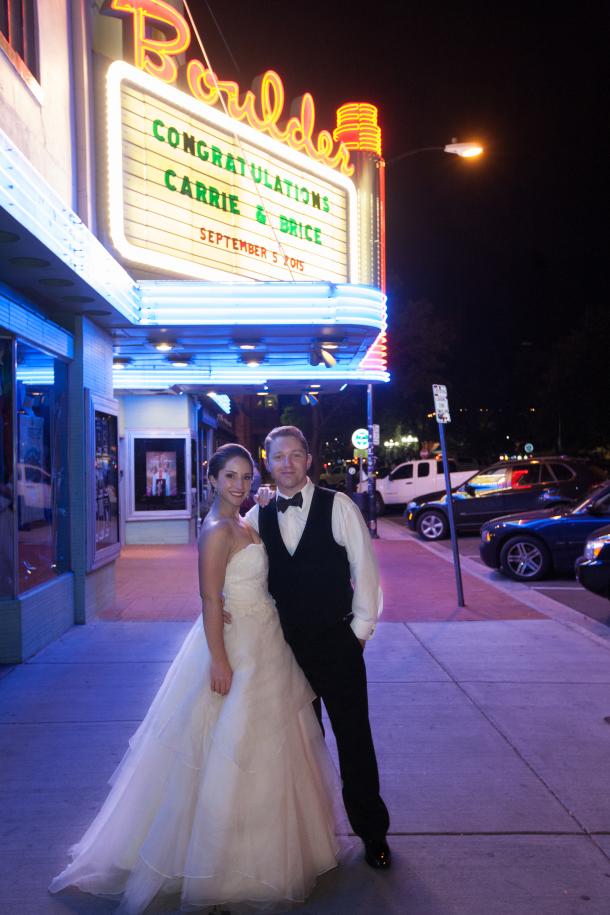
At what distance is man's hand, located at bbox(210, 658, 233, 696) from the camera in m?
3.18

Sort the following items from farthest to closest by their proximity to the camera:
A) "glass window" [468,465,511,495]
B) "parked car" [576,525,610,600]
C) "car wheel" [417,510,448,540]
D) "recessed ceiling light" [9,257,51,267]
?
"car wheel" [417,510,448,540] → "glass window" [468,465,511,495] → "parked car" [576,525,610,600] → "recessed ceiling light" [9,257,51,267]

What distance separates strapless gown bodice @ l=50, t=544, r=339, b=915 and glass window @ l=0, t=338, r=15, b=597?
3.95 metres

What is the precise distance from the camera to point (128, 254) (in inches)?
385

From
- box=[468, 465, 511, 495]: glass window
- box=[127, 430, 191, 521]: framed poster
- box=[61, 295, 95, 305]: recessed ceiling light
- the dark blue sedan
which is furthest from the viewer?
box=[468, 465, 511, 495]: glass window

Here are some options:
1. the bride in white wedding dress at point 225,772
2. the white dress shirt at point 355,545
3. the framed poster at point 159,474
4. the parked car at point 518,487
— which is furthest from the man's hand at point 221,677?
the parked car at point 518,487

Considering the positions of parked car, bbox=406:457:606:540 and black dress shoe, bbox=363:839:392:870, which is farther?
parked car, bbox=406:457:606:540

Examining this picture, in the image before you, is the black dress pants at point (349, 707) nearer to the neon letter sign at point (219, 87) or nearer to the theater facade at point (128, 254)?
the theater facade at point (128, 254)

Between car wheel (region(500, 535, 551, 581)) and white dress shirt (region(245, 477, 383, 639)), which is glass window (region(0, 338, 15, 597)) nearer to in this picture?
white dress shirt (region(245, 477, 383, 639))

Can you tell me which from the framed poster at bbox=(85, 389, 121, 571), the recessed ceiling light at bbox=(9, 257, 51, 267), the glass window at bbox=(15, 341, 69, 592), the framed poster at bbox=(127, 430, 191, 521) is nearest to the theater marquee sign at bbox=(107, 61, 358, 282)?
the framed poster at bbox=(85, 389, 121, 571)

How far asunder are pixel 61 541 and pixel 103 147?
180 inches

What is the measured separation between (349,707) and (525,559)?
30.2ft

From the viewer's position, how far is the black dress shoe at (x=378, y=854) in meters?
3.46

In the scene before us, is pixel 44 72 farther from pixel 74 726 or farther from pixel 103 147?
pixel 74 726

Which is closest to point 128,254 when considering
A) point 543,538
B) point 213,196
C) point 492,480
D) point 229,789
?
point 213,196
